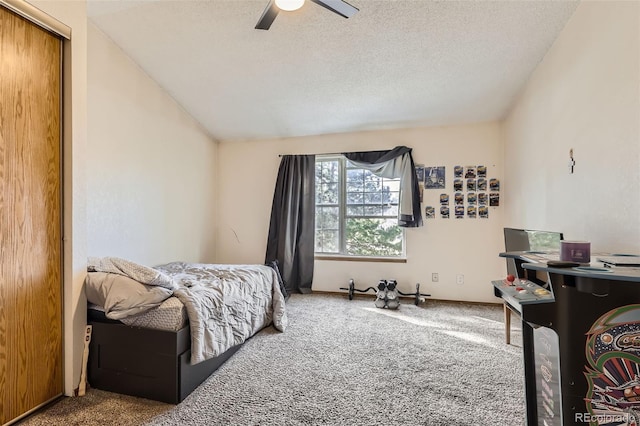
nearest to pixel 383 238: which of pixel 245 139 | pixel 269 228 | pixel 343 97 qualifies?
pixel 269 228

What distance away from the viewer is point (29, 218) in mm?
1625

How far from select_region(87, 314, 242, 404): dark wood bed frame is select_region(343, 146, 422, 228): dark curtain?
2.80m

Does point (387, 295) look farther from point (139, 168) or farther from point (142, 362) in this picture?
point (139, 168)

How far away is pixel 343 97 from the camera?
3299mm

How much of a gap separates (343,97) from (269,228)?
2.02m

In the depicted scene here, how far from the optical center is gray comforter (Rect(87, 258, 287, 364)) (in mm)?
1860

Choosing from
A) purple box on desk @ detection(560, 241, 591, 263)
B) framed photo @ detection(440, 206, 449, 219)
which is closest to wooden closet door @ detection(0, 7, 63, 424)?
purple box on desk @ detection(560, 241, 591, 263)

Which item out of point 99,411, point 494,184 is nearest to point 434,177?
point 494,184

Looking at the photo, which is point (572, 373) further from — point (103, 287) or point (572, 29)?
point (103, 287)

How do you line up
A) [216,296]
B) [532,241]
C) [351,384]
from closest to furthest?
[351,384], [532,241], [216,296]

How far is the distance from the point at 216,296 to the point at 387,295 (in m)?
2.11

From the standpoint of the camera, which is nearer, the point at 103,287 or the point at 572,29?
the point at 103,287

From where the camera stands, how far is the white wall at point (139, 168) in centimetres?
261

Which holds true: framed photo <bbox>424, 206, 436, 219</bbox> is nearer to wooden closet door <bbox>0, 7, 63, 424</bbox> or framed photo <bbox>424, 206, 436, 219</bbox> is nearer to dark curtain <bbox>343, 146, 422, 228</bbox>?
dark curtain <bbox>343, 146, 422, 228</bbox>
